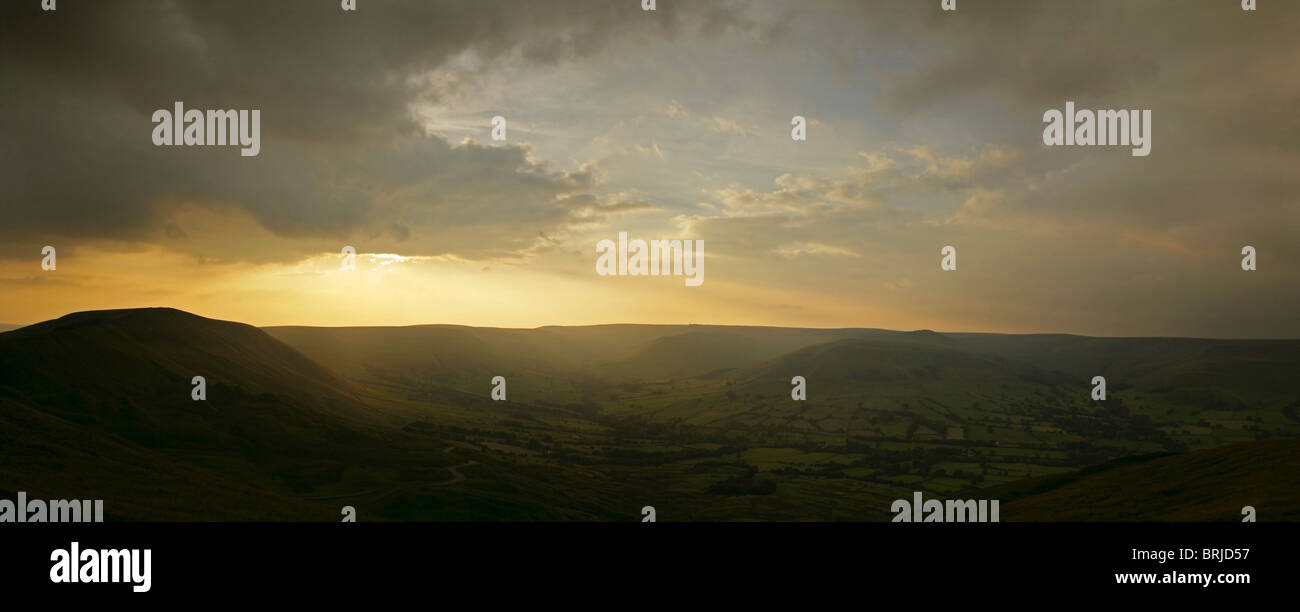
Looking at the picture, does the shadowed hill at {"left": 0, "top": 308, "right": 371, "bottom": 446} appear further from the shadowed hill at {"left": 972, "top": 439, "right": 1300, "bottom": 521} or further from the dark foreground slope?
the shadowed hill at {"left": 972, "top": 439, "right": 1300, "bottom": 521}

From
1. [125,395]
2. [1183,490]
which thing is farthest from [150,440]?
[1183,490]

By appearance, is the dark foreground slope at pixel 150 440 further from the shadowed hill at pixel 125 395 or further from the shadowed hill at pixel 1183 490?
the shadowed hill at pixel 1183 490

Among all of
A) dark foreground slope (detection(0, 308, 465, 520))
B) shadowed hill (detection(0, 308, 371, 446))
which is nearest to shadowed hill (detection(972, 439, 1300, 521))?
dark foreground slope (detection(0, 308, 465, 520))

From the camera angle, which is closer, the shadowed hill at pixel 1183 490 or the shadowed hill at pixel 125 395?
the shadowed hill at pixel 1183 490

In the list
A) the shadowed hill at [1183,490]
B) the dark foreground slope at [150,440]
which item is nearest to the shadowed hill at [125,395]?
the dark foreground slope at [150,440]

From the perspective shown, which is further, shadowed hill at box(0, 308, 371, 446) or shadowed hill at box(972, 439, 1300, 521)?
shadowed hill at box(0, 308, 371, 446)

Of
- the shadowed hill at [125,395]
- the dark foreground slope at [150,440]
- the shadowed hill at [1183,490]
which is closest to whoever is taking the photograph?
the shadowed hill at [1183,490]

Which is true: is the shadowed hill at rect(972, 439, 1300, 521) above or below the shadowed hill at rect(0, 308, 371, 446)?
below

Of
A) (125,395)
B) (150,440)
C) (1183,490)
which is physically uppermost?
(125,395)

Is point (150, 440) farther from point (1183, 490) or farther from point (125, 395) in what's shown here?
point (1183, 490)

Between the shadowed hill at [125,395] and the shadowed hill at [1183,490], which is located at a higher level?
the shadowed hill at [125,395]
